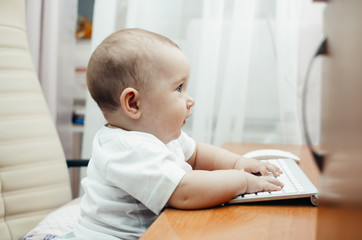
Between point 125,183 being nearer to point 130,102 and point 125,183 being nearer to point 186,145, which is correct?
point 130,102

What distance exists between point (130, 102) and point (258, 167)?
1.01ft

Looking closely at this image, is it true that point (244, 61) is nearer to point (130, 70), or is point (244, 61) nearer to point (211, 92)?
point (211, 92)

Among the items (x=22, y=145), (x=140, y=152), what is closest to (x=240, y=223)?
(x=140, y=152)

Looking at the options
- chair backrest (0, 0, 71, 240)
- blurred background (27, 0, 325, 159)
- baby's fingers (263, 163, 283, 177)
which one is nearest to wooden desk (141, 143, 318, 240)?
baby's fingers (263, 163, 283, 177)

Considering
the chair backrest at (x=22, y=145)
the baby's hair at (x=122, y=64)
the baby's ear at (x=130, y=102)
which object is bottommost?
the chair backrest at (x=22, y=145)

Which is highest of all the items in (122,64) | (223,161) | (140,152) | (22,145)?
(122,64)

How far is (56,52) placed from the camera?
166 cm

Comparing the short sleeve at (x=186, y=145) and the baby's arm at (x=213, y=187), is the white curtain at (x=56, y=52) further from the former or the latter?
the baby's arm at (x=213, y=187)

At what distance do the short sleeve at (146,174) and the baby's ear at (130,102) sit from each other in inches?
3.0

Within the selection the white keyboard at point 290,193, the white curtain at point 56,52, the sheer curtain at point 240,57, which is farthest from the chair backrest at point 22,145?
the white keyboard at point 290,193

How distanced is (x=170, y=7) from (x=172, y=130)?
952mm

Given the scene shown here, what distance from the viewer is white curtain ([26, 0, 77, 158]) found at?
1611 mm

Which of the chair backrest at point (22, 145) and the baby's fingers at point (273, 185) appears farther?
the chair backrest at point (22, 145)

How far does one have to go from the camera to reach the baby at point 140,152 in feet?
2.15
